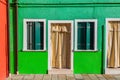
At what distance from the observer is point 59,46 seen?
15156mm

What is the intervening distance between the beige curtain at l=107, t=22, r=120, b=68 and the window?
27.6 inches

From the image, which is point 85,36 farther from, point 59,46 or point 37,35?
point 37,35

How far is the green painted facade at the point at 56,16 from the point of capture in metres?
14.8

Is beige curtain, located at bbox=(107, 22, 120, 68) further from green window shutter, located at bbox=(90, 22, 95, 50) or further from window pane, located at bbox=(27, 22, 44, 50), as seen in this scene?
window pane, located at bbox=(27, 22, 44, 50)

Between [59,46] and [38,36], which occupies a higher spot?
[38,36]

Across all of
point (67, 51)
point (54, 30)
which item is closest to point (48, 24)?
point (54, 30)

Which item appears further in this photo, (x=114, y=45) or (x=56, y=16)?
(x=114, y=45)

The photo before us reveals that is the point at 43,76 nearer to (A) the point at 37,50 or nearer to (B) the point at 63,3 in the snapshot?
(A) the point at 37,50

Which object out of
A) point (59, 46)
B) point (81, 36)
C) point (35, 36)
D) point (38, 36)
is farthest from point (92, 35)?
point (35, 36)

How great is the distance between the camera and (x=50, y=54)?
1499 cm

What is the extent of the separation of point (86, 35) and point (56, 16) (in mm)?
1489
